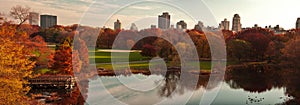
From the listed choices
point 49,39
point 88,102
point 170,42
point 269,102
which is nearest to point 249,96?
point 269,102

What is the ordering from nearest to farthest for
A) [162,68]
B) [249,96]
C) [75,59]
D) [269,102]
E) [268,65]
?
[269,102]
[249,96]
[75,59]
[162,68]
[268,65]

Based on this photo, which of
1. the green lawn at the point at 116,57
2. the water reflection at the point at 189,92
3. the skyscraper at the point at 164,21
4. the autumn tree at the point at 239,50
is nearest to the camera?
the water reflection at the point at 189,92

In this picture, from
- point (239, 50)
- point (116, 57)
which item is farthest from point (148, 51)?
point (239, 50)

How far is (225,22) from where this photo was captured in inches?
3031

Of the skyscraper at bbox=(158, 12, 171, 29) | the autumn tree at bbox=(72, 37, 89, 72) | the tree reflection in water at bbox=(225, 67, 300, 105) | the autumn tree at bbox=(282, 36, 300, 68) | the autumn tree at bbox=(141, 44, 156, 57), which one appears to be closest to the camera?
the tree reflection in water at bbox=(225, 67, 300, 105)

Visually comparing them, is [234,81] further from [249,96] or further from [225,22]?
[225,22]

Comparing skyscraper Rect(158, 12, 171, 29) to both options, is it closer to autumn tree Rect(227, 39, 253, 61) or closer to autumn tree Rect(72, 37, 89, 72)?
autumn tree Rect(227, 39, 253, 61)

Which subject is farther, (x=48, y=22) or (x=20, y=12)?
(x=48, y=22)

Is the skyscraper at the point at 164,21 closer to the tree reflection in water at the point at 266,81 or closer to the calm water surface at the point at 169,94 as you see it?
the tree reflection in water at the point at 266,81

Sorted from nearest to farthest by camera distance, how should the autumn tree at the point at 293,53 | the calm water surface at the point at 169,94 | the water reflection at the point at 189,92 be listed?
the calm water surface at the point at 169,94 → the water reflection at the point at 189,92 → the autumn tree at the point at 293,53

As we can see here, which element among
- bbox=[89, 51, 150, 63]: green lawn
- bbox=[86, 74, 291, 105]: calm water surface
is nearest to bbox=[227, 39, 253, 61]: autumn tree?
bbox=[89, 51, 150, 63]: green lawn

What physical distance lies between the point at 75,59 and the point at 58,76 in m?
3.04

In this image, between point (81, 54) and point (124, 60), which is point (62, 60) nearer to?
point (81, 54)

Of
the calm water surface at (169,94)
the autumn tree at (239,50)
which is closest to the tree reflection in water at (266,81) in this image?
the calm water surface at (169,94)
